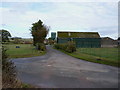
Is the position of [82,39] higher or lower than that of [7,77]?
higher

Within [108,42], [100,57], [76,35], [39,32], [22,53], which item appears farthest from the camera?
[108,42]

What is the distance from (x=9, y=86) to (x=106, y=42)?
137 ft

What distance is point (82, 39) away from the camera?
39.2 m

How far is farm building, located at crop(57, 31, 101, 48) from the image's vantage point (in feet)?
127

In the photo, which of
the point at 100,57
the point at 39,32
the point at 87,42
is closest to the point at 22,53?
the point at 39,32

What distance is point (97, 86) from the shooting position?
5590 millimetres

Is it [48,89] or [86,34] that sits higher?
[86,34]

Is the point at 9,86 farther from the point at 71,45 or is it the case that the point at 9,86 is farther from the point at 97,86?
the point at 71,45

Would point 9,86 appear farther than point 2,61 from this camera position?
No

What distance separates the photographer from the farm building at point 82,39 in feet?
127

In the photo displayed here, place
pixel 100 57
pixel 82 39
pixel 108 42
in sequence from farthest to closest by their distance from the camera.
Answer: pixel 108 42 → pixel 82 39 → pixel 100 57

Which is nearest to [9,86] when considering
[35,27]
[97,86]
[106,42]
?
[97,86]

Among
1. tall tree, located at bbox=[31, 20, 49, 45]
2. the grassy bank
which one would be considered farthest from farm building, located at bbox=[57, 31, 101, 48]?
the grassy bank

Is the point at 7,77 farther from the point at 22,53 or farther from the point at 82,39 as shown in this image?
the point at 82,39
